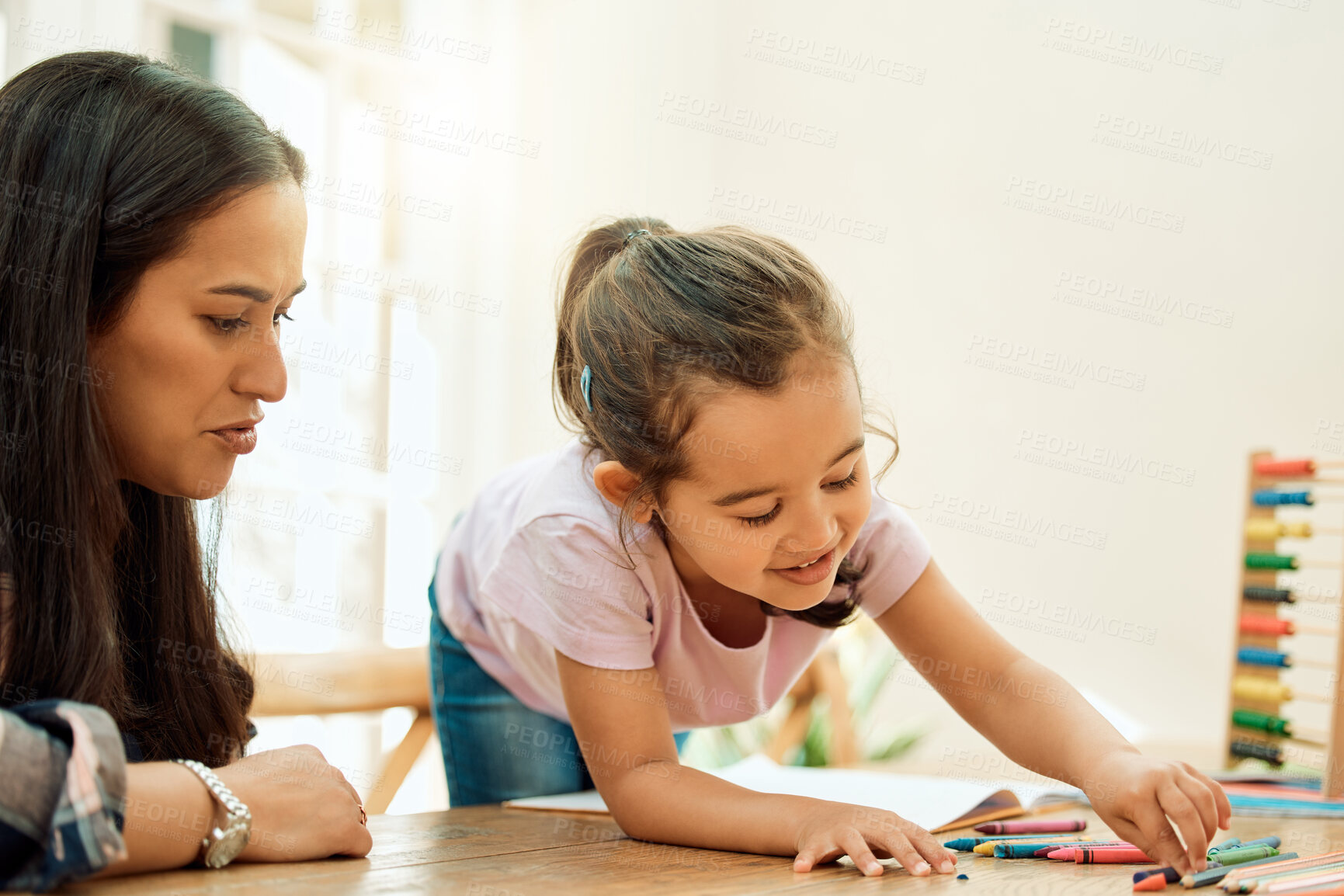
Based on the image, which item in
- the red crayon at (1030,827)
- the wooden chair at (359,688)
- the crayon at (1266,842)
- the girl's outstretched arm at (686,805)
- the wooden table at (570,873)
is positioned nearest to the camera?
the wooden table at (570,873)

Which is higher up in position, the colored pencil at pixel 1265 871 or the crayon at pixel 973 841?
the colored pencil at pixel 1265 871

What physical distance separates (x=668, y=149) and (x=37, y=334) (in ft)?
9.12

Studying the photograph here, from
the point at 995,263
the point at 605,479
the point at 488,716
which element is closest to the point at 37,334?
the point at 605,479

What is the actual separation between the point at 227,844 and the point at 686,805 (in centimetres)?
37

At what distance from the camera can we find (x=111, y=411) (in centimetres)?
92

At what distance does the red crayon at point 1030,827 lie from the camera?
3.45ft

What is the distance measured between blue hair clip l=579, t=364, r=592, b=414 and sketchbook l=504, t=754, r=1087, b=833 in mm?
413

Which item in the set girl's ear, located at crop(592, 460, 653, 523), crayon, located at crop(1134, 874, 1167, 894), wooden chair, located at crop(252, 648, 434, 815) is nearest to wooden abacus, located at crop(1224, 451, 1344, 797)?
crayon, located at crop(1134, 874, 1167, 894)

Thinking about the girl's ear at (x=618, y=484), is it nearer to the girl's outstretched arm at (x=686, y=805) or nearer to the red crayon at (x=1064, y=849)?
the girl's outstretched arm at (x=686, y=805)

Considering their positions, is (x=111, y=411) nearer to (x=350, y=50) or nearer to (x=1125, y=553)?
(x=350, y=50)

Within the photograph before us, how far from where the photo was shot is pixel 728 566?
3.24 feet

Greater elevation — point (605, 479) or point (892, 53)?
point (892, 53)

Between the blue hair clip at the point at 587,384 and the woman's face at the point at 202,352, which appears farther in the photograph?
the blue hair clip at the point at 587,384

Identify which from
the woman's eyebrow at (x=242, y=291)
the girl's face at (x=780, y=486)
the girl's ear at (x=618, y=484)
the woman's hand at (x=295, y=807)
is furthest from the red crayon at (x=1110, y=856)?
the woman's eyebrow at (x=242, y=291)
